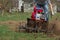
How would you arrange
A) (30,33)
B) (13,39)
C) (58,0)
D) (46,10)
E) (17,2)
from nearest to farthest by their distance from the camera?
(13,39) → (30,33) → (46,10) → (17,2) → (58,0)

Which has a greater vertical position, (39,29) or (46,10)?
(46,10)

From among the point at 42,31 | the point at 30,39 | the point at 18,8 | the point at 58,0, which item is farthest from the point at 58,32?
the point at 58,0

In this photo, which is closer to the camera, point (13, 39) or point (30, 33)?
point (13, 39)

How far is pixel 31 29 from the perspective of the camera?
10133 mm

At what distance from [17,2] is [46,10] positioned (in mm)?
15430

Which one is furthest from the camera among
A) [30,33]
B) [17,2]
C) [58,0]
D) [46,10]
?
[58,0]

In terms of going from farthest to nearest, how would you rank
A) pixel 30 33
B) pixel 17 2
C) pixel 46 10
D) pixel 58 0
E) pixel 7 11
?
pixel 58 0 < pixel 17 2 < pixel 7 11 < pixel 46 10 < pixel 30 33

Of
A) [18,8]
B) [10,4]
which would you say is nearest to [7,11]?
[10,4]

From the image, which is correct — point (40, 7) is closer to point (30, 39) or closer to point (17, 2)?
point (30, 39)

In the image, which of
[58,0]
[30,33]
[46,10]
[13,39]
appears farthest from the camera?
[58,0]

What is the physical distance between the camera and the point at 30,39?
848cm

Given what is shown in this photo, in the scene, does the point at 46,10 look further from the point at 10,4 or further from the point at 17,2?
the point at 17,2

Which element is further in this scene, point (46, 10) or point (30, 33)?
point (46, 10)

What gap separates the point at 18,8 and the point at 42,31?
1624 centimetres
